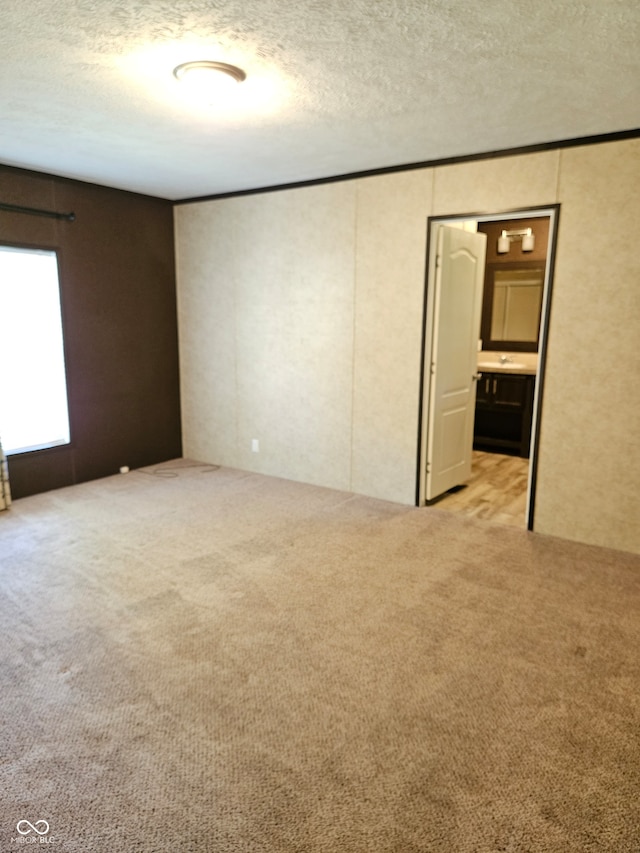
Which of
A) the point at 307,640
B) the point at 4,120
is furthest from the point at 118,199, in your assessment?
the point at 307,640

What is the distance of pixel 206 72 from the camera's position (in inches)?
99.1

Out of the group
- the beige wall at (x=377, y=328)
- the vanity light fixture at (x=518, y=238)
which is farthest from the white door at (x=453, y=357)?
the vanity light fixture at (x=518, y=238)

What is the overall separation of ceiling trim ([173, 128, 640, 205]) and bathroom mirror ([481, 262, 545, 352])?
2790 mm

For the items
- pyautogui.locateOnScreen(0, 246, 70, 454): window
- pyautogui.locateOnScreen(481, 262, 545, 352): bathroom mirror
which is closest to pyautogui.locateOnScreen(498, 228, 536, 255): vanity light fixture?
pyautogui.locateOnScreen(481, 262, 545, 352): bathroom mirror

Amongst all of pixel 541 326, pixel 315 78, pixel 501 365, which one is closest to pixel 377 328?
pixel 541 326

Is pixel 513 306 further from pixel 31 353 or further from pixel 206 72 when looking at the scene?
pixel 31 353

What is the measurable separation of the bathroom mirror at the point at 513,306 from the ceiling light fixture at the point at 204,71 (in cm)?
471

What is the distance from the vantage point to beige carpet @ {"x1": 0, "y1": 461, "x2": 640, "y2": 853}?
5.57 feet

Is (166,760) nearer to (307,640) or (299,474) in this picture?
(307,640)

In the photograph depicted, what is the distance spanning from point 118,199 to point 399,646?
15.0 feet

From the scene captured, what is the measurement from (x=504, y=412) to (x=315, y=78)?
14.9 ft

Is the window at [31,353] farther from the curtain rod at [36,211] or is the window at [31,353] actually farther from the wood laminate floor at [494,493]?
the wood laminate floor at [494,493]

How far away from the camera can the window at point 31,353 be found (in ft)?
14.7

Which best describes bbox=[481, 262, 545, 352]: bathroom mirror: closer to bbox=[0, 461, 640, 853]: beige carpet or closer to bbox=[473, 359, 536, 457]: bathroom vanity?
bbox=[473, 359, 536, 457]: bathroom vanity
